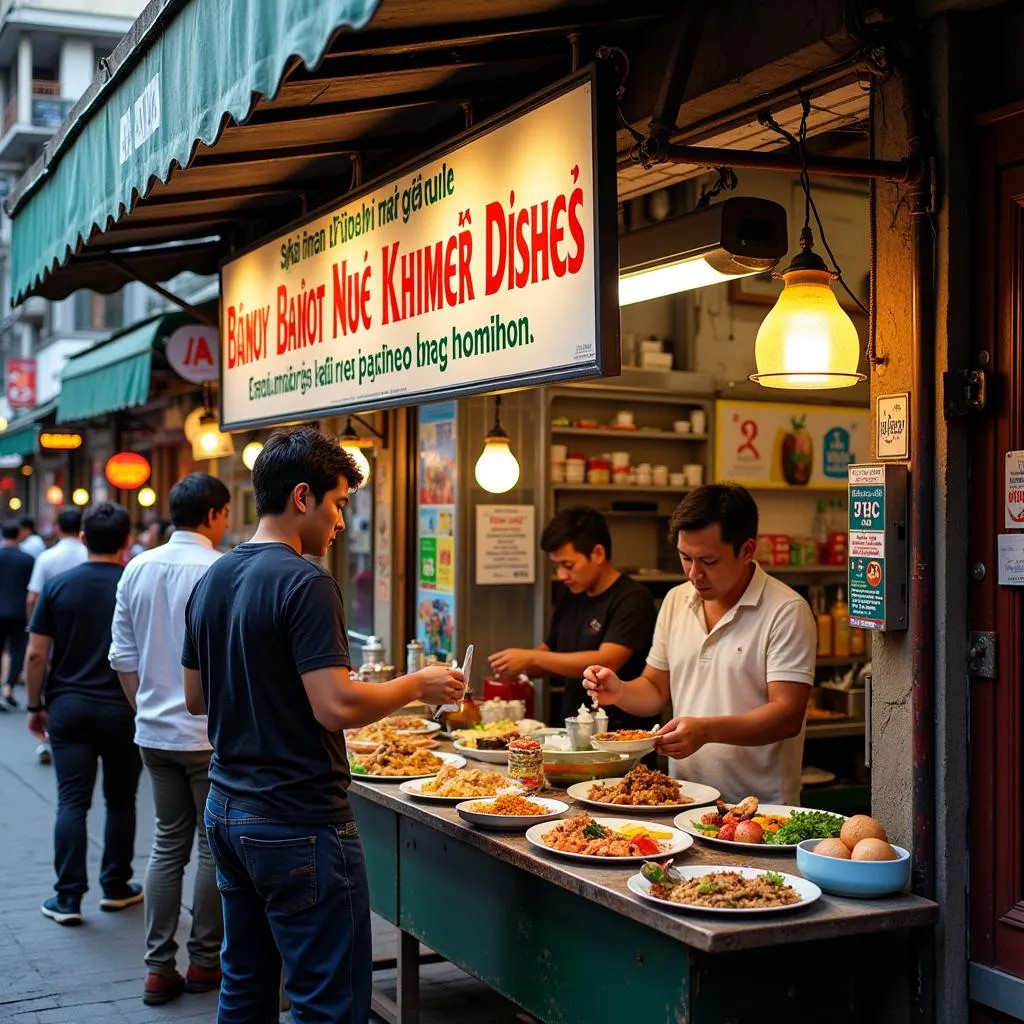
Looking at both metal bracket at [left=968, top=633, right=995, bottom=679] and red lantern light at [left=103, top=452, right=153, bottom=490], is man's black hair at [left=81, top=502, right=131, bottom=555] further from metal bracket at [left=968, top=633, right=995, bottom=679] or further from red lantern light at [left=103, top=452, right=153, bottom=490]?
red lantern light at [left=103, top=452, right=153, bottom=490]

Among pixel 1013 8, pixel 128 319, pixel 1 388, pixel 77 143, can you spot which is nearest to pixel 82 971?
pixel 77 143

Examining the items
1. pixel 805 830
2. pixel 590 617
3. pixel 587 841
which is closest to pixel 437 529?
pixel 590 617

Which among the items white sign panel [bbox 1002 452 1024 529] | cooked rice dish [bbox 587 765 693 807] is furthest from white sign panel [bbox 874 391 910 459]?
cooked rice dish [bbox 587 765 693 807]

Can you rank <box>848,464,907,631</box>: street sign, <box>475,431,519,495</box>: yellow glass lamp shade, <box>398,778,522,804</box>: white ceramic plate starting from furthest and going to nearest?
<box>475,431,519,495</box>: yellow glass lamp shade, <box>398,778,522,804</box>: white ceramic plate, <box>848,464,907,631</box>: street sign

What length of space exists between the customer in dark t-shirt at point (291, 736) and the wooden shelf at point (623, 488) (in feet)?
13.9

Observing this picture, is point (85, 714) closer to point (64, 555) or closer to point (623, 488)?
point (623, 488)

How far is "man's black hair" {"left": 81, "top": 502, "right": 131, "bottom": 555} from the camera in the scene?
718 centimetres

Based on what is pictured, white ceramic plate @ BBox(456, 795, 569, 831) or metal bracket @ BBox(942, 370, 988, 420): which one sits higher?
metal bracket @ BBox(942, 370, 988, 420)

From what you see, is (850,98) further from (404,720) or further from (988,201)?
(404,720)

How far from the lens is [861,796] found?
7820 millimetres

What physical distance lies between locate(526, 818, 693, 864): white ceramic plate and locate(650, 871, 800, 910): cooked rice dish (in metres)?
0.33

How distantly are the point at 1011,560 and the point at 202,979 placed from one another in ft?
13.8

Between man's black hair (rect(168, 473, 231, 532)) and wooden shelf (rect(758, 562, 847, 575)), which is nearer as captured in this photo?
man's black hair (rect(168, 473, 231, 532))

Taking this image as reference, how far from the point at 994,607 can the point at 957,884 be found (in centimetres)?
79
